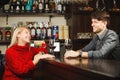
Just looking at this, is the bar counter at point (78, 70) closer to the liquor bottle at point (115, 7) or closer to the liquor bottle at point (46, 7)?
the liquor bottle at point (46, 7)

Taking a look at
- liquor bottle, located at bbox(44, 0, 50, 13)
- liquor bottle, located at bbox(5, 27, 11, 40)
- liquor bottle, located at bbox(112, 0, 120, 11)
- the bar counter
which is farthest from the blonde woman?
liquor bottle, located at bbox(112, 0, 120, 11)

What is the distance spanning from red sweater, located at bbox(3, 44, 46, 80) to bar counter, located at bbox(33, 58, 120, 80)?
14cm

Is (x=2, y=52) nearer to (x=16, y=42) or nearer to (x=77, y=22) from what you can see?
(x=77, y=22)

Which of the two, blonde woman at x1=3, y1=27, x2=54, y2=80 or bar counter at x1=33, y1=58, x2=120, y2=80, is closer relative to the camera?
bar counter at x1=33, y1=58, x2=120, y2=80

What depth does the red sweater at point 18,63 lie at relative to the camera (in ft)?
8.84

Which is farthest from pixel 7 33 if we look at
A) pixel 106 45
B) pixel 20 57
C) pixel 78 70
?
pixel 78 70

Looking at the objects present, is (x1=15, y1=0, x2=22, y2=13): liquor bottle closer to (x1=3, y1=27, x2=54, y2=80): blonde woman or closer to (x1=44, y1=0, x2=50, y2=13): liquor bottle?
(x1=44, y1=0, x2=50, y2=13): liquor bottle

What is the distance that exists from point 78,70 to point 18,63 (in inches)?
46.4

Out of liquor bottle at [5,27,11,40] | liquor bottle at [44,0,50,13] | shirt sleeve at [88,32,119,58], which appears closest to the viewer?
shirt sleeve at [88,32,119,58]

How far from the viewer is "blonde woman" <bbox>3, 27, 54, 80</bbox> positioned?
2.70 metres

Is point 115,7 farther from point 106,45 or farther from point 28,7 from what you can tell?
point 106,45

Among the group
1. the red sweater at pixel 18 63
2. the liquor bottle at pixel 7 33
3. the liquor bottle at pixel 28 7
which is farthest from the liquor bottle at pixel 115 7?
the red sweater at pixel 18 63

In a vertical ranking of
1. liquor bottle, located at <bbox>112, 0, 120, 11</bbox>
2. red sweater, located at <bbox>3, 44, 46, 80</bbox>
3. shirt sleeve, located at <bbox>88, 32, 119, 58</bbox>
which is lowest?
red sweater, located at <bbox>3, 44, 46, 80</bbox>

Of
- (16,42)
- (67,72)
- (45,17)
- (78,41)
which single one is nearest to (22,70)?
(16,42)
